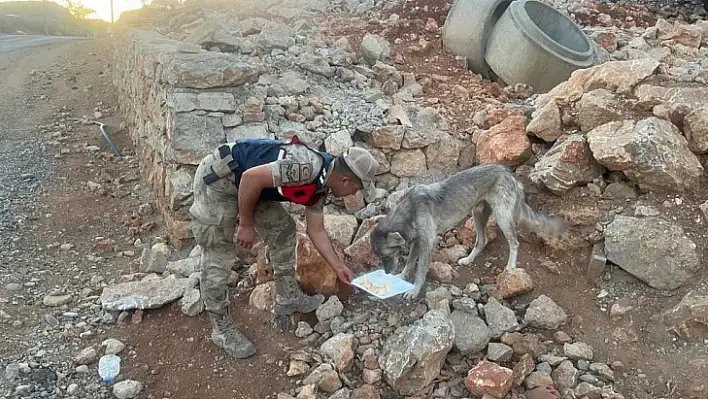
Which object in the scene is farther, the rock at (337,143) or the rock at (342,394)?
the rock at (337,143)

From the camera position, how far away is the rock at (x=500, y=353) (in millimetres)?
4520

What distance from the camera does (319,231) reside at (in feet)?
14.4

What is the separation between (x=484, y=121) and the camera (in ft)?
23.8

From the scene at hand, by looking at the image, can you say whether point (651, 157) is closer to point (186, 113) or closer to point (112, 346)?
point (186, 113)

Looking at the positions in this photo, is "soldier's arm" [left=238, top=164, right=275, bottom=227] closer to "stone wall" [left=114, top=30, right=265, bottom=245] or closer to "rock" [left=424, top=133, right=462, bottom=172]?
"stone wall" [left=114, top=30, right=265, bottom=245]

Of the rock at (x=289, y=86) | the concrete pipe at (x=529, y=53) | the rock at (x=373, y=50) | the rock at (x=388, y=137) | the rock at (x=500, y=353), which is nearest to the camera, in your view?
the rock at (x=500, y=353)

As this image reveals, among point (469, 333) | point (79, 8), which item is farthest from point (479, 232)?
point (79, 8)

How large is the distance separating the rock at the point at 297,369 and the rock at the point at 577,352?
1.95 m

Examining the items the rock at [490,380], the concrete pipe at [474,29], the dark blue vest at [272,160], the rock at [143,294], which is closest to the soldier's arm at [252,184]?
the dark blue vest at [272,160]

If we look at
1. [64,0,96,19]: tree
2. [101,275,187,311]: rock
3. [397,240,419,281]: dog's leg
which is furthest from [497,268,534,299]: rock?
[64,0,96,19]: tree

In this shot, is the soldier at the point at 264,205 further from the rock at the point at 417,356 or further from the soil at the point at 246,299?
the rock at the point at 417,356

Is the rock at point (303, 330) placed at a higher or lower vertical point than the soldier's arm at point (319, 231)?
lower

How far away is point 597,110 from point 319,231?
3.24m

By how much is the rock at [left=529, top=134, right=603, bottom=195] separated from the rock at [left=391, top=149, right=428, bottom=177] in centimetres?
144
